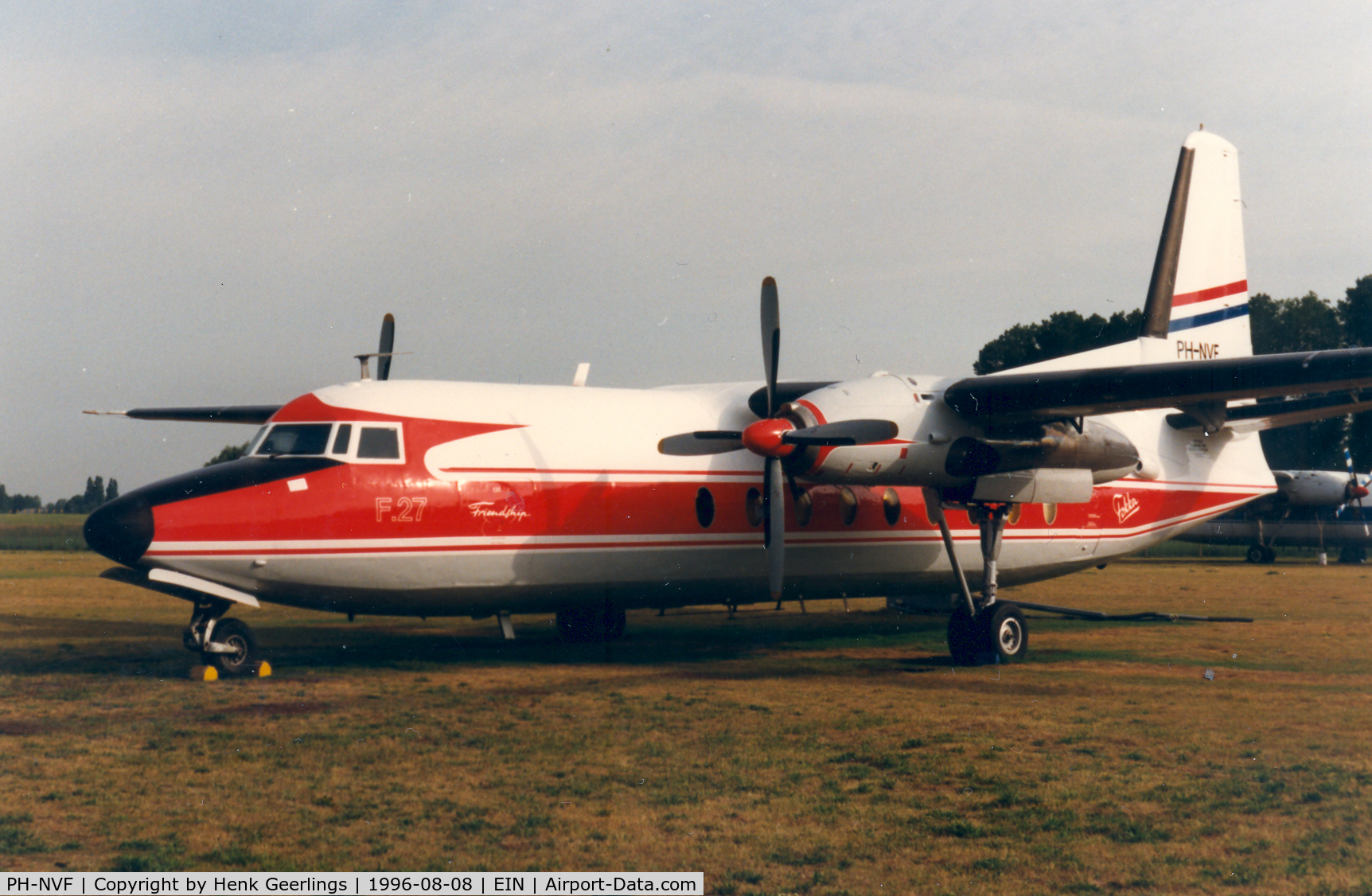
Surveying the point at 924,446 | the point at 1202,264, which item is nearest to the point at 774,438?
the point at 924,446

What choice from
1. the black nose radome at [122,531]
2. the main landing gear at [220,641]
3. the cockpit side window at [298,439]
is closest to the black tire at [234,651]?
the main landing gear at [220,641]

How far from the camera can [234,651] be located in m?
12.9

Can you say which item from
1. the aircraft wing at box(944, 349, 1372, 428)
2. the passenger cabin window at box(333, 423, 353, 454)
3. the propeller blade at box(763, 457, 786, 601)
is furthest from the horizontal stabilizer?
the passenger cabin window at box(333, 423, 353, 454)

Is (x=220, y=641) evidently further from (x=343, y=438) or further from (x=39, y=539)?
(x=39, y=539)

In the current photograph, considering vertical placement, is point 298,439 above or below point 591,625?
above

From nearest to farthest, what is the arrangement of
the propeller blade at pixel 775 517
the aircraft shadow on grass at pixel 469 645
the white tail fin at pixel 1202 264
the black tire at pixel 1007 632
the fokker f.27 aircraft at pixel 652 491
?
1. the fokker f.27 aircraft at pixel 652 491
2. the propeller blade at pixel 775 517
3. the aircraft shadow on grass at pixel 469 645
4. the black tire at pixel 1007 632
5. the white tail fin at pixel 1202 264

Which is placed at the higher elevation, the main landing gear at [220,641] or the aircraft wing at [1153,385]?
the aircraft wing at [1153,385]

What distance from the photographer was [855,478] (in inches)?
531

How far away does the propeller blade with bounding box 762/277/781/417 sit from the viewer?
14.2m

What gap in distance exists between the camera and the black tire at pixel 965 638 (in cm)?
1484

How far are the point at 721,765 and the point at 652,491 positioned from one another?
237 inches

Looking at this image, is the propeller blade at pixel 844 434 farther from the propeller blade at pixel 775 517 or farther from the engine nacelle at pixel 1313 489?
the engine nacelle at pixel 1313 489

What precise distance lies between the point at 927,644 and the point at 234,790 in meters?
11.7
